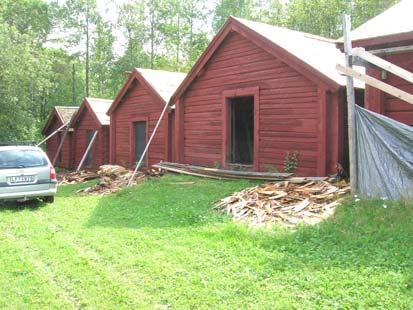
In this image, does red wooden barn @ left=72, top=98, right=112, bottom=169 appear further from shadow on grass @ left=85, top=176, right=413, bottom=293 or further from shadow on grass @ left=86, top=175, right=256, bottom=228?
shadow on grass @ left=85, top=176, right=413, bottom=293

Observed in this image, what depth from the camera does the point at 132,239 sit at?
23.8 ft

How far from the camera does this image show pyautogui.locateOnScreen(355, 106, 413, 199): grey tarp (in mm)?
7930

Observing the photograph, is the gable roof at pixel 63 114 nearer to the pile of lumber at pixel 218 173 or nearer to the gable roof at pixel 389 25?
the pile of lumber at pixel 218 173

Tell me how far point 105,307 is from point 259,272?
1845 millimetres

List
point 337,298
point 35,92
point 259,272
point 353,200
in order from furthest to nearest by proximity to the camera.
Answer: point 35,92 → point 353,200 → point 259,272 → point 337,298

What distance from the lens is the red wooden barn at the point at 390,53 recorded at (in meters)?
9.03

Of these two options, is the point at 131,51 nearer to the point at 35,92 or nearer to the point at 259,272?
the point at 35,92

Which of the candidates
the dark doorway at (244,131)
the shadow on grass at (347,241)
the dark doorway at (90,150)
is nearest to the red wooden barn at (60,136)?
the dark doorway at (90,150)

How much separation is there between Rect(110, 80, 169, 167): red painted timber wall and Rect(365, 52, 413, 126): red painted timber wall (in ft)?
30.9

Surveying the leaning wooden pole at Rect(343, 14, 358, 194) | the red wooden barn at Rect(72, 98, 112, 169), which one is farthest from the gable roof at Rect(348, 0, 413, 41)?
the red wooden barn at Rect(72, 98, 112, 169)

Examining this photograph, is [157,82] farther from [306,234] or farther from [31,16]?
[31,16]

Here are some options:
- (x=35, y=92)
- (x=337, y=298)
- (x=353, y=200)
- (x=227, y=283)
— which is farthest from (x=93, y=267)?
(x=35, y=92)

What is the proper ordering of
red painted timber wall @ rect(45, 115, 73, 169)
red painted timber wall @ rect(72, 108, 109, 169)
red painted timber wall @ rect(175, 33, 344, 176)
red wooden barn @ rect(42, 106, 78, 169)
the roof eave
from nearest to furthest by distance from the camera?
1. the roof eave
2. red painted timber wall @ rect(175, 33, 344, 176)
3. red painted timber wall @ rect(72, 108, 109, 169)
4. red painted timber wall @ rect(45, 115, 73, 169)
5. red wooden barn @ rect(42, 106, 78, 169)

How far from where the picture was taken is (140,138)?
1981 centimetres
